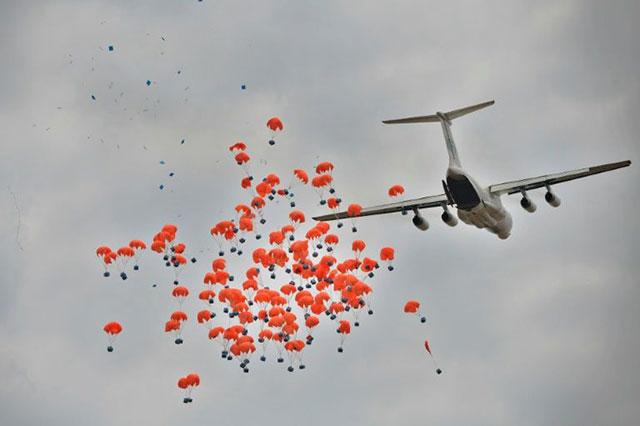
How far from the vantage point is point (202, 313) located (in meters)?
47.3

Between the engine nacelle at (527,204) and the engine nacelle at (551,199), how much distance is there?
880mm

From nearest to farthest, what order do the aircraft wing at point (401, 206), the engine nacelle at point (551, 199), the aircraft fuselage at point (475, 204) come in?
the aircraft fuselage at point (475, 204)
the engine nacelle at point (551, 199)
the aircraft wing at point (401, 206)

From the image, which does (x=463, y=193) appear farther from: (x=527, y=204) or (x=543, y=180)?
(x=543, y=180)

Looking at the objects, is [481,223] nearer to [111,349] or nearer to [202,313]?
[202,313]

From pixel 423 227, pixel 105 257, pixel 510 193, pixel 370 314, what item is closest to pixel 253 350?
pixel 370 314

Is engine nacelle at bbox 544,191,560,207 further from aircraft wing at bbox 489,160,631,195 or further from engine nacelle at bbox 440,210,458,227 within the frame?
engine nacelle at bbox 440,210,458,227

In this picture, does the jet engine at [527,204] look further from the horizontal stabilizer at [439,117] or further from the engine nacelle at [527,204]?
the horizontal stabilizer at [439,117]

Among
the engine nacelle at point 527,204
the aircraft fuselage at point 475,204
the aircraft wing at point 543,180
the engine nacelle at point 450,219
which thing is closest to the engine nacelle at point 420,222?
the engine nacelle at point 450,219

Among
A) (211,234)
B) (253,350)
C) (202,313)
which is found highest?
(211,234)

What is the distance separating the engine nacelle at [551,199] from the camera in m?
51.0

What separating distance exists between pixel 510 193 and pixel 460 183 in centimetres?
699

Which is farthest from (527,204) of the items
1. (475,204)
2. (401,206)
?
(401,206)

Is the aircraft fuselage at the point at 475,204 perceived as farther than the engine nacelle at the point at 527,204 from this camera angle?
No

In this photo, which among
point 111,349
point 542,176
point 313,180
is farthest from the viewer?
point 542,176
